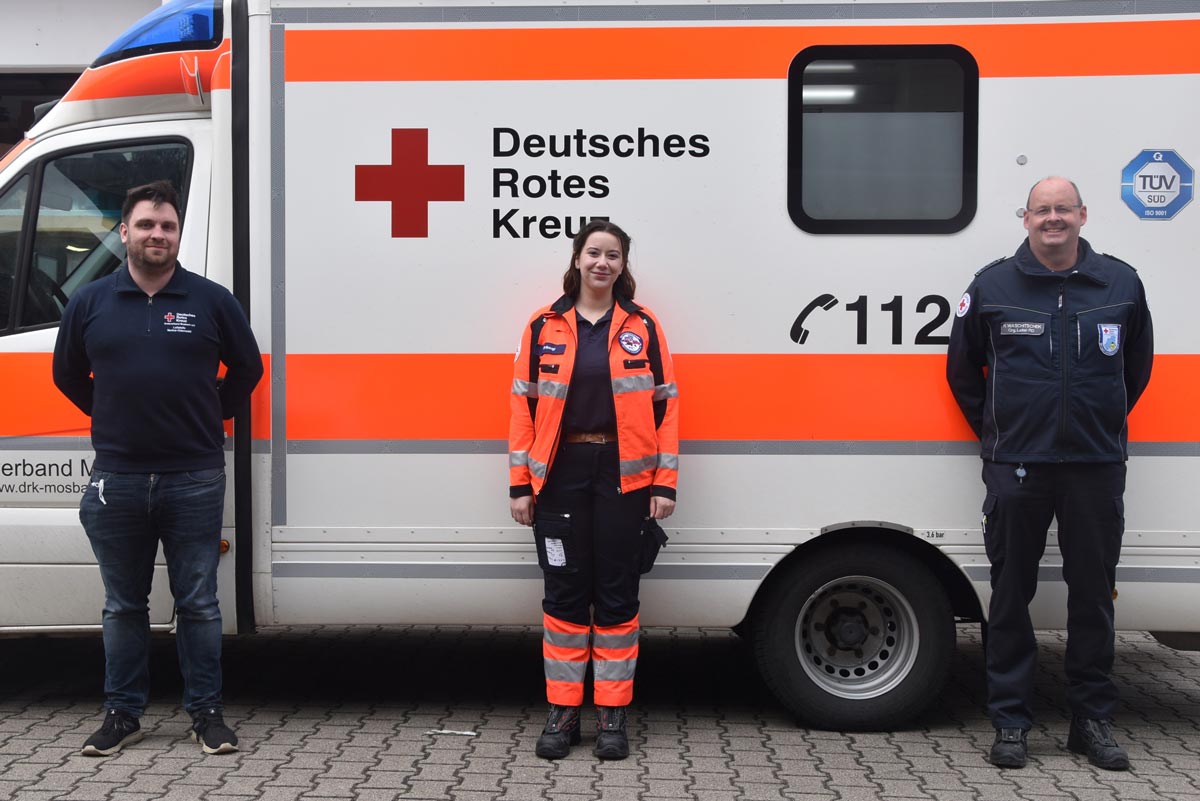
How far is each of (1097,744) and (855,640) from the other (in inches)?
35.7

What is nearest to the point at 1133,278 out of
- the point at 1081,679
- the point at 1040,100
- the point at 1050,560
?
the point at 1040,100

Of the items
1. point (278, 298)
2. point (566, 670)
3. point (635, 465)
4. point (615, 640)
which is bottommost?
point (566, 670)

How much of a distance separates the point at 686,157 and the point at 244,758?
8.77 ft

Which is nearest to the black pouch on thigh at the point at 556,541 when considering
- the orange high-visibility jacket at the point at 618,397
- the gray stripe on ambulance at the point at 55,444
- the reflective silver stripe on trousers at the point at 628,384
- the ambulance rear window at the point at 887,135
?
the orange high-visibility jacket at the point at 618,397

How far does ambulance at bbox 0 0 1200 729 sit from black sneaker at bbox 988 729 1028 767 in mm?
334

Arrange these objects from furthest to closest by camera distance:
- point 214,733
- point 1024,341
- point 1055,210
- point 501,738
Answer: point 501,738, point 214,733, point 1024,341, point 1055,210

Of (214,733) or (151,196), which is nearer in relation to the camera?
(151,196)

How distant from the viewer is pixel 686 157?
4609mm

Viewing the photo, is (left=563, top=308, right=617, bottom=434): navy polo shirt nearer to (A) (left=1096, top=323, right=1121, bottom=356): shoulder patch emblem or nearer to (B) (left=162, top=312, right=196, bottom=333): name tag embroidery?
(B) (left=162, top=312, right=196, bottom=333): name tag embroidery

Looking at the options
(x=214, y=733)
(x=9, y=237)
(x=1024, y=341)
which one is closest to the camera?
(x=1024, y=341)

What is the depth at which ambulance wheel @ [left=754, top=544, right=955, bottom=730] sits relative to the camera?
183 inches

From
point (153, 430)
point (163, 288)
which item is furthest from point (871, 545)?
point (163, 288)

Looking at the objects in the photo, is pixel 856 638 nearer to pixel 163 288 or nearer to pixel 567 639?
pixel 567 639

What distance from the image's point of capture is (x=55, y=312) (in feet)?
15.7
